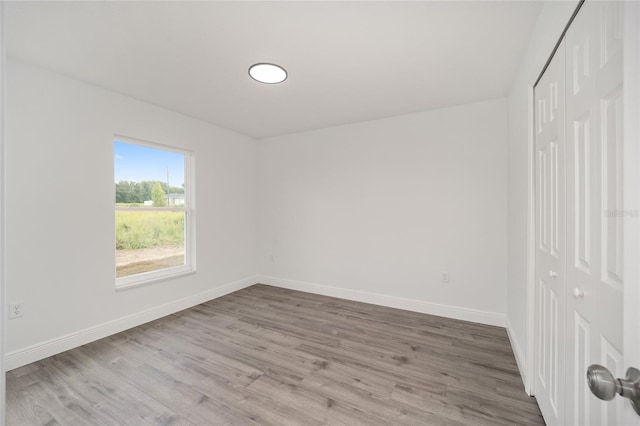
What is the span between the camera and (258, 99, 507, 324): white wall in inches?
119

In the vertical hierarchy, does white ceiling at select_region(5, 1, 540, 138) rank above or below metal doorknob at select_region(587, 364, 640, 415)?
above

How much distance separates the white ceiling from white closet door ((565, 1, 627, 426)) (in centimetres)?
90

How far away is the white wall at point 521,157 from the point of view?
1.47 m

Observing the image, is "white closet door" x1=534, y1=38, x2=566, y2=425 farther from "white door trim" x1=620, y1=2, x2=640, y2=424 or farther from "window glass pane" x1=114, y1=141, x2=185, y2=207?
"window glass pane" x1=114, y1=141, x2=185, y2=207

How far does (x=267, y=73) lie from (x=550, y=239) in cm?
Answer: 246

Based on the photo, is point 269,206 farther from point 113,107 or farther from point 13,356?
point 13,356

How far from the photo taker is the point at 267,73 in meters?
2.38

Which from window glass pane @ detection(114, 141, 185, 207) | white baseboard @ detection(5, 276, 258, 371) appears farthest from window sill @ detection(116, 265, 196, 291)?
window glass pane @ detection(114, 141, 185, 207)

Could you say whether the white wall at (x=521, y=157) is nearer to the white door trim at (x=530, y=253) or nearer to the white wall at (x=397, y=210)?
the white door trim at (x=530, y=253)

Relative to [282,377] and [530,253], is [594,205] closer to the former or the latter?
[530,253]

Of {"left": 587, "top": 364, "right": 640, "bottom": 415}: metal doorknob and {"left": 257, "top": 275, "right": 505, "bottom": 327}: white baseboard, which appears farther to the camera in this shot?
{"left": 257, "top": 275, "right": 505, "bottom": 327}: white baseboard

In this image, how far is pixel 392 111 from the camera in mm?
3350

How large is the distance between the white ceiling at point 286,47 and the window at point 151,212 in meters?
0.73

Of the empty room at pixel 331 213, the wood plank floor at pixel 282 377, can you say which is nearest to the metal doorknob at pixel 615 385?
the empty room at pixel 331 213
